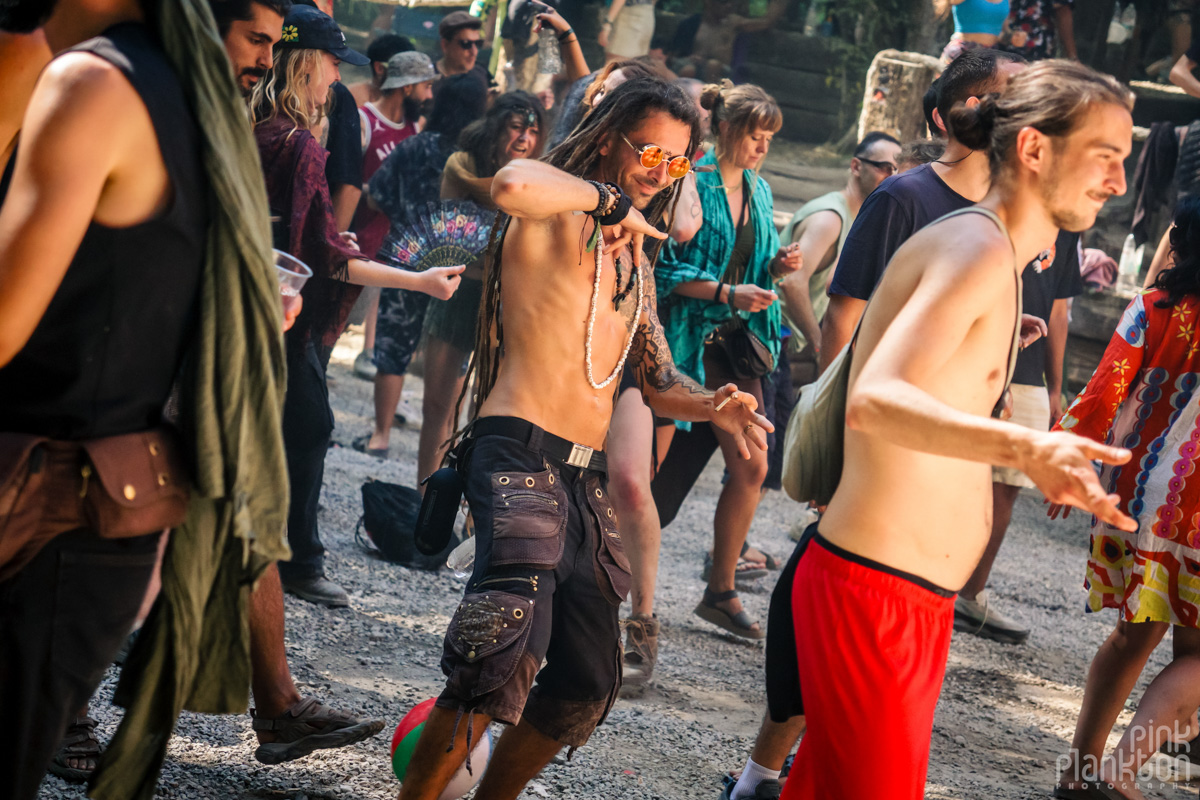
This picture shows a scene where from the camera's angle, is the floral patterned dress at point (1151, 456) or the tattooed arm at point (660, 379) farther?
the floral patterned dress at point (1151, 456)

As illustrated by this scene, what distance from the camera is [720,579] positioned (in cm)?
485

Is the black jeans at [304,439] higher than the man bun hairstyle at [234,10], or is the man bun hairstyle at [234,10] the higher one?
the man bun hairstyle at [234,10]

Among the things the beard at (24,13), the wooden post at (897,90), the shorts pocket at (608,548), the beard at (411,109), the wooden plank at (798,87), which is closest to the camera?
the beard at (24,13)

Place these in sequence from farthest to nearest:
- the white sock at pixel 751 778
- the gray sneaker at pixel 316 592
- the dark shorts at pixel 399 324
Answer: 1. the dark shorts at pixel 399 324
2. the gray sneaker at pixel 316 592
3. the white sock at pixel 751 778

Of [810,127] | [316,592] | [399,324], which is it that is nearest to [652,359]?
[316,592]

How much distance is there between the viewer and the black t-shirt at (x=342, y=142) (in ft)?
15.3

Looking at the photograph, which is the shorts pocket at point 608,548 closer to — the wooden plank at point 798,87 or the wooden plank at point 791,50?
the wooden plank at point 798,87

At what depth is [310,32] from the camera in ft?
12.8

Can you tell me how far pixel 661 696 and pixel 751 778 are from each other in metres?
1.19

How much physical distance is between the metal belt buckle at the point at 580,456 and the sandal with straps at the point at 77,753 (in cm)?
139

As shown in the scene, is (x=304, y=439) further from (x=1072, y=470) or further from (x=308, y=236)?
(x=1072, y=470)

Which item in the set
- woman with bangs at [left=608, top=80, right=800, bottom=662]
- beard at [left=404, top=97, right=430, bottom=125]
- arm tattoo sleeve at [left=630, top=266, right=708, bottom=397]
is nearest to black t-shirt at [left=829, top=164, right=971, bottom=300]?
arm tattoo sleeve at [left=630, top=266, right=708, bottom=397]

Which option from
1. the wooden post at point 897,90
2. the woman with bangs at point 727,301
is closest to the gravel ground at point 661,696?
the woman with bangs at point 727,301

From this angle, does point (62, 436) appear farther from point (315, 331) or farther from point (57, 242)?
point (315, 331)
